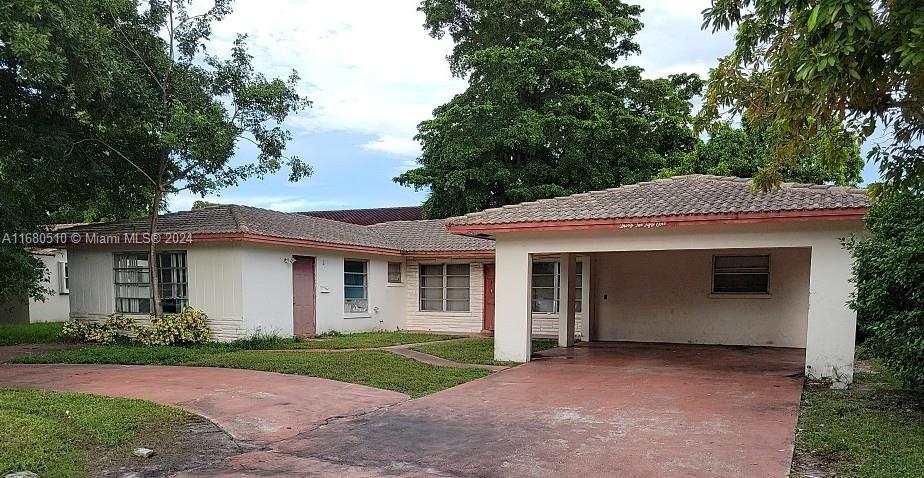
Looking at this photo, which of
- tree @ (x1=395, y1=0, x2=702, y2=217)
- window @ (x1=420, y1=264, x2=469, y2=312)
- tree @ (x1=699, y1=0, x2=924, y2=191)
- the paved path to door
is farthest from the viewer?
tree @ (x1=395, y1=0, x2=702, y2=217)

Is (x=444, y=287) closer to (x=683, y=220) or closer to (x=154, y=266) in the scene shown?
(x=154, y=266)

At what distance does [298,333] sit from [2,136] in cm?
755

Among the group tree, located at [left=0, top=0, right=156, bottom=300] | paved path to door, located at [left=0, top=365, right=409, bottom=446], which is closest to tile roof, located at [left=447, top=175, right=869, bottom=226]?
paved path to door, located at [left=0, top=365, right=409, bottom=446]

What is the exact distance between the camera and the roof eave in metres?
8.45

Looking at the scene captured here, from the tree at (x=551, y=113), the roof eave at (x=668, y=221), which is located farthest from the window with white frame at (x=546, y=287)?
the tree at (x=551, y=113)

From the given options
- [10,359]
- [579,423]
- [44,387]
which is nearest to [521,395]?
[579,423]

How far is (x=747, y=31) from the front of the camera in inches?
227

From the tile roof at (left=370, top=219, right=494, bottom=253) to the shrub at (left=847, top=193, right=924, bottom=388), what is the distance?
33.2ft

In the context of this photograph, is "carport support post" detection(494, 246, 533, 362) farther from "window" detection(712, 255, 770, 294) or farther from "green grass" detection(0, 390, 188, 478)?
"green grass" detection(0, 390, 188, 478)

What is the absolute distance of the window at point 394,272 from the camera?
1825cm

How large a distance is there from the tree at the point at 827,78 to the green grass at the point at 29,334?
16202mm

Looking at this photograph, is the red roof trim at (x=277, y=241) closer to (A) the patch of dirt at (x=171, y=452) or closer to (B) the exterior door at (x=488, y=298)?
(B) the exterior door at (x=488, y=298)

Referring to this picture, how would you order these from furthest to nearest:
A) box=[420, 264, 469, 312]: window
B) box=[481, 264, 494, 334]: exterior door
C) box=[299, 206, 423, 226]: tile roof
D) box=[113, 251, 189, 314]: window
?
1. box=[299, 206, 423, 226]: tile roof
2. box=[420, 264, 469, 312]: window
3. box=[481, 264, 494, 334]: exterior door
4. box=[113, 251, 189, 314]: window

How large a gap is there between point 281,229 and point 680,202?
9496 millimetres
